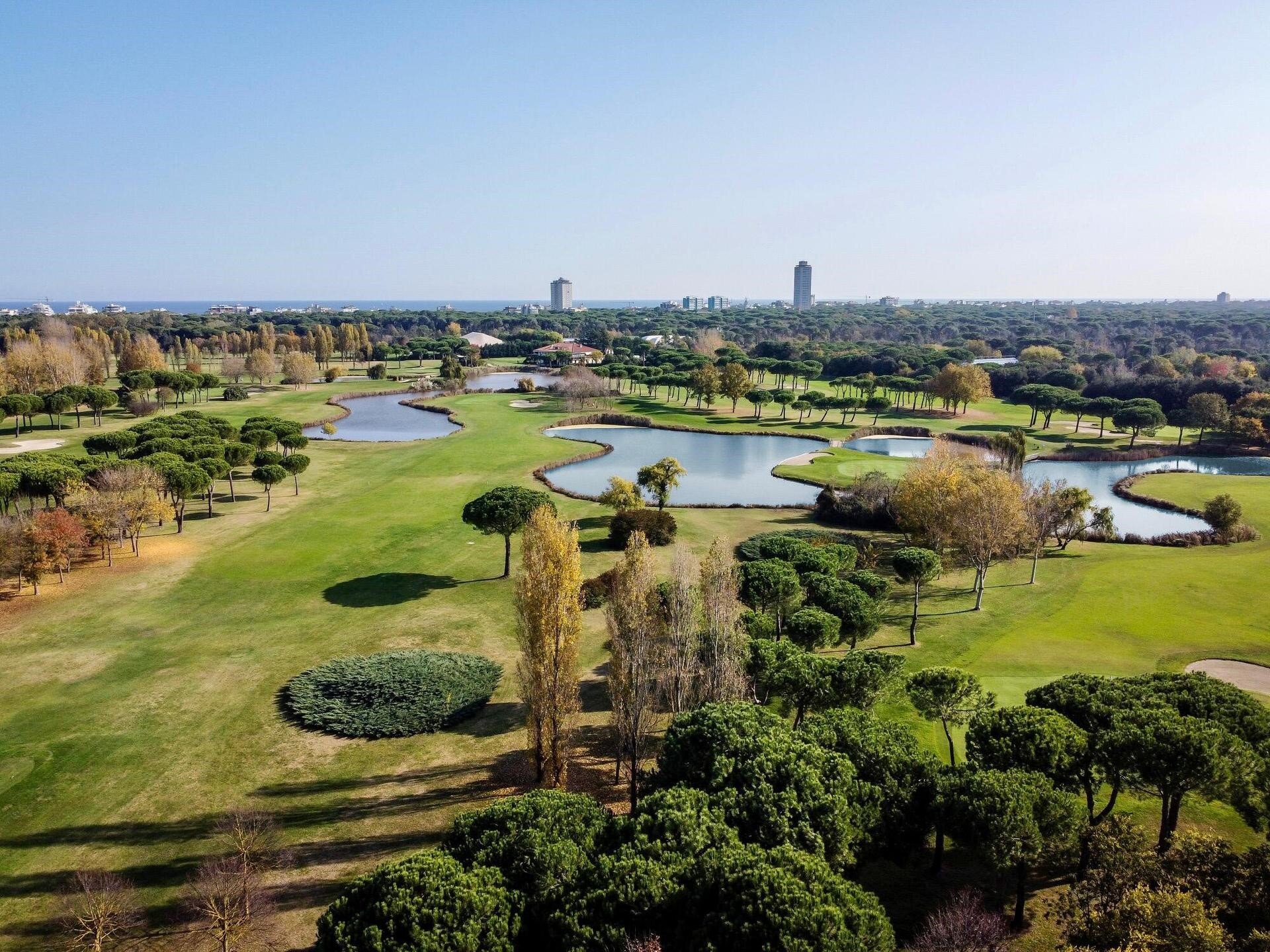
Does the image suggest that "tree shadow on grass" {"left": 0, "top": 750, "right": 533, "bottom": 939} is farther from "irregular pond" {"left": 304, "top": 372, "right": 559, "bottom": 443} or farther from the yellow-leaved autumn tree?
"irregular pond" {"left": 304, "top": 372, "right": 559, "bottom": 443}

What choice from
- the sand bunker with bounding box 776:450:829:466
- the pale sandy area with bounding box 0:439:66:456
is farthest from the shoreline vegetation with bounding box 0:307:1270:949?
the pale sandy area with bounding box 0:439:66:456

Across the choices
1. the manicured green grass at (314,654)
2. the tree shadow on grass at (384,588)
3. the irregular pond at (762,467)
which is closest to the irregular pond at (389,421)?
the irregular pond at (762,467)

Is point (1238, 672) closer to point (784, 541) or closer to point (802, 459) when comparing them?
point (784, 541)

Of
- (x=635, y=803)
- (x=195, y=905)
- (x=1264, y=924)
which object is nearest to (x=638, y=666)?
(x=635, y=803)

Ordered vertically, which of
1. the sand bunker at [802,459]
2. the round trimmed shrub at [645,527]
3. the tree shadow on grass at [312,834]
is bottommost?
the tree shadow on grass at [312,834]

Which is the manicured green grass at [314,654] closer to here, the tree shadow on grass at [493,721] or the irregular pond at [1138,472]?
the tree shadow on grass at [493,721]

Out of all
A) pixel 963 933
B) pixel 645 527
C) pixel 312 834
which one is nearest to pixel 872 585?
pixel 645 527

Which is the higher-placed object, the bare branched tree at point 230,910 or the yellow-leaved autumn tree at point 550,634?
the yellow-leaved autumn tree at point 550,634

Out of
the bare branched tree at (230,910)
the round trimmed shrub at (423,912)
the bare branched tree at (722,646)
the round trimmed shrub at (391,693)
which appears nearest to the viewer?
the round trimmed shrub at (423,912)
